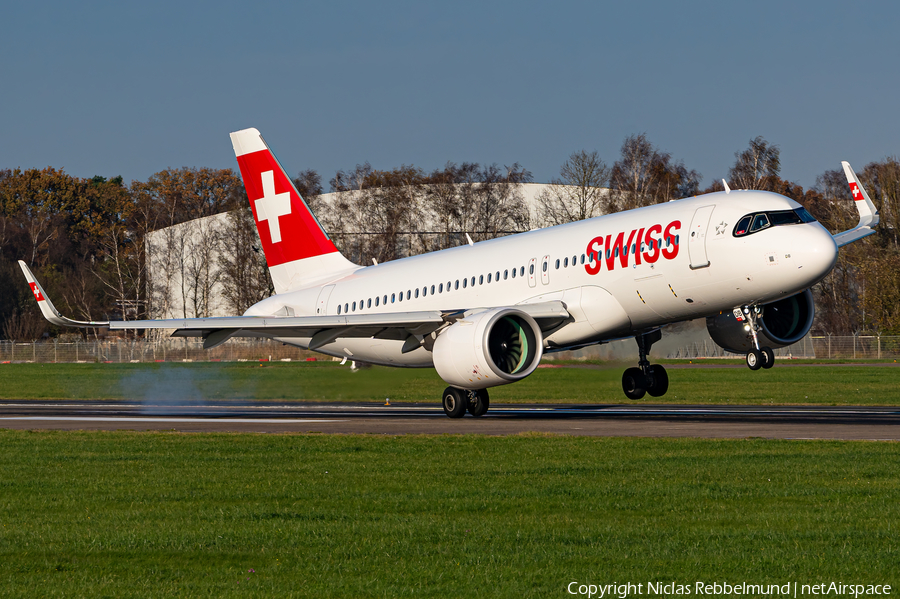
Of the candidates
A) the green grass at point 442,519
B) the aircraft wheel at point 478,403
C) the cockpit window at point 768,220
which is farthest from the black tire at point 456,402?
the green grass at point 442,519

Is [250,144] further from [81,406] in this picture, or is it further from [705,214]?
[705,214]

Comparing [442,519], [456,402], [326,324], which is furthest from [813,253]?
[442,519]

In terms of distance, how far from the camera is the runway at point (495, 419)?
2284 centimetres

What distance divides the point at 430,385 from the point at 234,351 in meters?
31.0

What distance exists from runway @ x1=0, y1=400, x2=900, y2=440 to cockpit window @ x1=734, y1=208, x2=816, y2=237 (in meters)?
4.47

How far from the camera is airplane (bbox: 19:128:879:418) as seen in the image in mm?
23953

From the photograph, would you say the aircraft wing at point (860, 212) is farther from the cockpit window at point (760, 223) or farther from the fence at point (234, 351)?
the fence at point (234, 351)

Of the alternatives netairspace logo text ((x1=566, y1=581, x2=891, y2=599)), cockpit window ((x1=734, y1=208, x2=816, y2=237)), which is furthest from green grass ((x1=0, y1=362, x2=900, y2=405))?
netairspace logo text ((x1=566, y1=581, x2=891, y2=599))

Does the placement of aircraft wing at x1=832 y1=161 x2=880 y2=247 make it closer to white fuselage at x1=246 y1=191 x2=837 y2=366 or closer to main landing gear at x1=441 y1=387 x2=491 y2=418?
white fuselage at x1=246 y1=191 x2=837 y2=366

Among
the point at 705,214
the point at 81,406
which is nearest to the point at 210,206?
the point at 81,406

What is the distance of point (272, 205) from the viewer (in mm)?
36531

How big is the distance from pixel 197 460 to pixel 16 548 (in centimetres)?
751

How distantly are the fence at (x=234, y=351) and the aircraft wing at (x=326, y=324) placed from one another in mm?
30289

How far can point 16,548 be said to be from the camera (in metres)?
10.1
